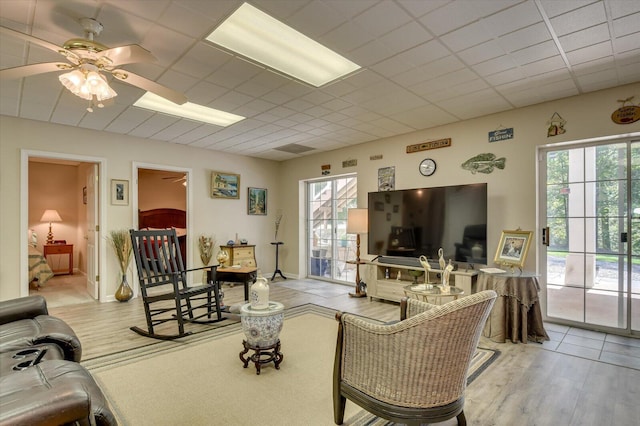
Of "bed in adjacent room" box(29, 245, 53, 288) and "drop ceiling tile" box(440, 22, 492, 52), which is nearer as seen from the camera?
"drop ceiling tile" box(440, 22, 492, 52)

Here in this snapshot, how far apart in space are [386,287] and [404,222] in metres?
1.00

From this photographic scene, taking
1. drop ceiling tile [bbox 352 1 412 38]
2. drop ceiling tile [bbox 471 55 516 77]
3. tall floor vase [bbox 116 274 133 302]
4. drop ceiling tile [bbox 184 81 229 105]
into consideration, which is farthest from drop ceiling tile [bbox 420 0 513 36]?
tall floor vase [bbox 116 274 133 302]

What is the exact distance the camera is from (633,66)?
2.84 meters

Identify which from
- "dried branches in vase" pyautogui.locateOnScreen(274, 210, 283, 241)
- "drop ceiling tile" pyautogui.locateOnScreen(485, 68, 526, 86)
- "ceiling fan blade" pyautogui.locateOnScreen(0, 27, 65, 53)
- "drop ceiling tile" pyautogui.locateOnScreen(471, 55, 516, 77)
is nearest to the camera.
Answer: "ceiling fan blade" pyautogui.locateOnScreen(0, 27, 65, 53)

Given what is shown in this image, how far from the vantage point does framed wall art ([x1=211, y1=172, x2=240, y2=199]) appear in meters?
6.11

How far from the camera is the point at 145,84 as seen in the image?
92.8 inches

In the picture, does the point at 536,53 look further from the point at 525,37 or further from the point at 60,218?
the point at 60,218

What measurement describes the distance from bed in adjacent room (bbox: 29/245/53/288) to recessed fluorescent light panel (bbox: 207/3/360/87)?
5780mm

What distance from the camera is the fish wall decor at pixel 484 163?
4069mm

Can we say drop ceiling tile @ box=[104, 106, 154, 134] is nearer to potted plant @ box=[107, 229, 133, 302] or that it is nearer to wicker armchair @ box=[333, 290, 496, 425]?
potted plant @ box=[107, 229, 133, 302]

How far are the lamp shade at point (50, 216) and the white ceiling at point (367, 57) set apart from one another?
3.79m

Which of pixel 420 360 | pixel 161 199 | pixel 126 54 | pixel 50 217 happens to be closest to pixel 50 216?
pixel 50 217

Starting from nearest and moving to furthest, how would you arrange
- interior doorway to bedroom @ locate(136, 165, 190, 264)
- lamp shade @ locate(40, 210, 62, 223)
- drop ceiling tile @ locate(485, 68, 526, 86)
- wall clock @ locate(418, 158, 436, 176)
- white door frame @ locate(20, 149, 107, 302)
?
drop ceiling tile @ locate(485, 68, 526, 86) → white door frame @ locate(20, 149, 107, 302) → wall clock @ locate(418, 158, 436, 176) → lamp shade @ locate(40, 210, 62, 223) → interior doorway to bedroom @ locate(136, 165, 190, 264)

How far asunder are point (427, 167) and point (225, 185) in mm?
3810
